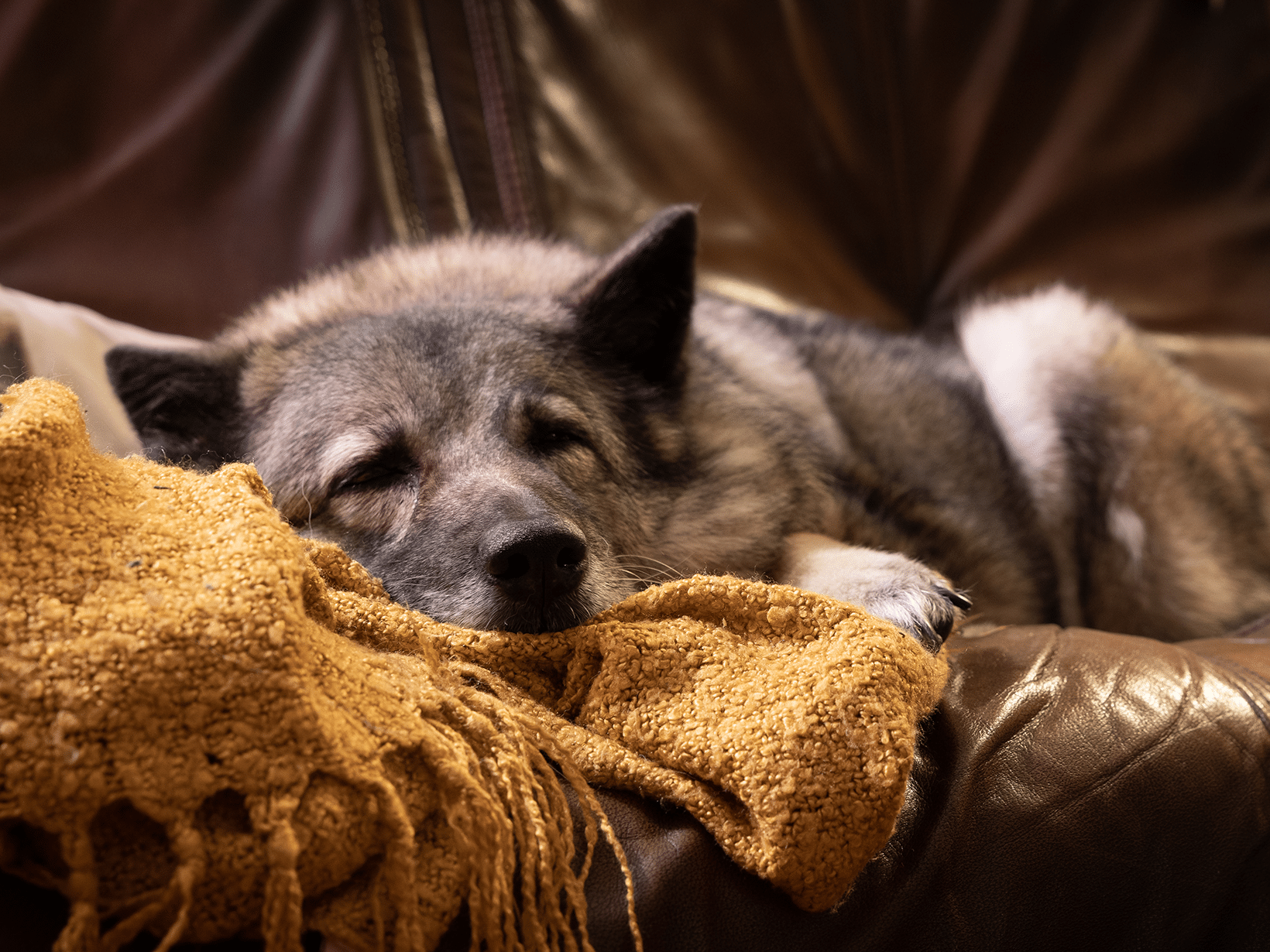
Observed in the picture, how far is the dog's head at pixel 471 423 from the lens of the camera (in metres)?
1.23

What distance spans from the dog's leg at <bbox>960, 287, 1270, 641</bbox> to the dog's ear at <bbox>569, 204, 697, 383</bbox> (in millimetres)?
1184

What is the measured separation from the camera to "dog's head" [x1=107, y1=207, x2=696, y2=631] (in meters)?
1.23

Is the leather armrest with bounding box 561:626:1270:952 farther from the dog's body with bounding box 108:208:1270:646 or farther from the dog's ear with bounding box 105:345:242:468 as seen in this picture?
the dog's ear with bounding box 105:345:242:468

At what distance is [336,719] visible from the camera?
78 centimetres

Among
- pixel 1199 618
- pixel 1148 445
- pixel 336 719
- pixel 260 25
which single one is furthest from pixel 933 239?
pixel 336 719

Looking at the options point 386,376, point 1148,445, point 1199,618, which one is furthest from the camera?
point 1148,445

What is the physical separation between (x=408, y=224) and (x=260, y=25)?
24.9 inches

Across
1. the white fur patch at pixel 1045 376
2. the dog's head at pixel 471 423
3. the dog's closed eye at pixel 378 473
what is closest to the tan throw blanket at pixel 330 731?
the dog's head at pixel 471 423

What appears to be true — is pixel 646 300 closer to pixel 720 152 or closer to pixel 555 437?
pixel 555 437

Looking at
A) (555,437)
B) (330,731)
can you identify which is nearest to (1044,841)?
(330,731)

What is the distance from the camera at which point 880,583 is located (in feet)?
4.61

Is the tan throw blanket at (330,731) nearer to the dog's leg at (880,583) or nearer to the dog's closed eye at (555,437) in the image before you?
the dog's leg at (880,583)

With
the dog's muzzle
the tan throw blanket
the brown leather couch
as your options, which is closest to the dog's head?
the dog's muzzle

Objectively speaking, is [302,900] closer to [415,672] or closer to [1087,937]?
[415,672]
